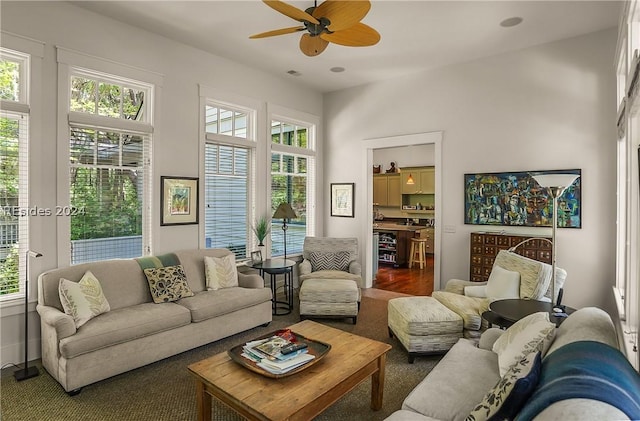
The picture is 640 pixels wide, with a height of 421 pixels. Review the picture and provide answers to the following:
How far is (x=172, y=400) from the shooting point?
106 inches

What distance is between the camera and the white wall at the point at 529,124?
4031mm

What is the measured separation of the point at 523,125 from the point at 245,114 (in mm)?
3825

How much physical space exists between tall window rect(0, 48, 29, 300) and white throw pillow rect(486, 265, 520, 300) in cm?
455

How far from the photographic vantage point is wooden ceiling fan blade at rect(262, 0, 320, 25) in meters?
2.34

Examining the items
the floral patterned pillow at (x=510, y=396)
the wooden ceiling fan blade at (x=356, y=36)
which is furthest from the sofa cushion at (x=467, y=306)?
the wooden ceiling fan blade at (x=356, y=36)

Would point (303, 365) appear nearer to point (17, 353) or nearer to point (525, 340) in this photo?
point (525, 340)

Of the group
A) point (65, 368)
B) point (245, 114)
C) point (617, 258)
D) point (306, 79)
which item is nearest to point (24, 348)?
point (65, 368)

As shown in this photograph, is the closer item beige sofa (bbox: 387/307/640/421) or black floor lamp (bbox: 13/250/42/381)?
beige sofa (bbox: 387/307/640/421)

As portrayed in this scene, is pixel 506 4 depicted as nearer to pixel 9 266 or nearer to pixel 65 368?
pixel 65 368

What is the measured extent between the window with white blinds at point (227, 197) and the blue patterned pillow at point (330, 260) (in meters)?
1.07

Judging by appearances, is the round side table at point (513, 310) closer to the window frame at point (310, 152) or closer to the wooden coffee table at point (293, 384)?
the wooden coffee table at point (293, 384)

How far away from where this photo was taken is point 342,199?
6.38 meters

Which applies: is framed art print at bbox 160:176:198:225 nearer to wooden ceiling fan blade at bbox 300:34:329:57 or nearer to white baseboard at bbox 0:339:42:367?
white baseboard at bbox 0:339:42:367

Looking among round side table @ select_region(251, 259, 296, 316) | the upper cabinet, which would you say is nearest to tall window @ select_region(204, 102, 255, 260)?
round side table @ select_region(251, 259, 296, 316)
